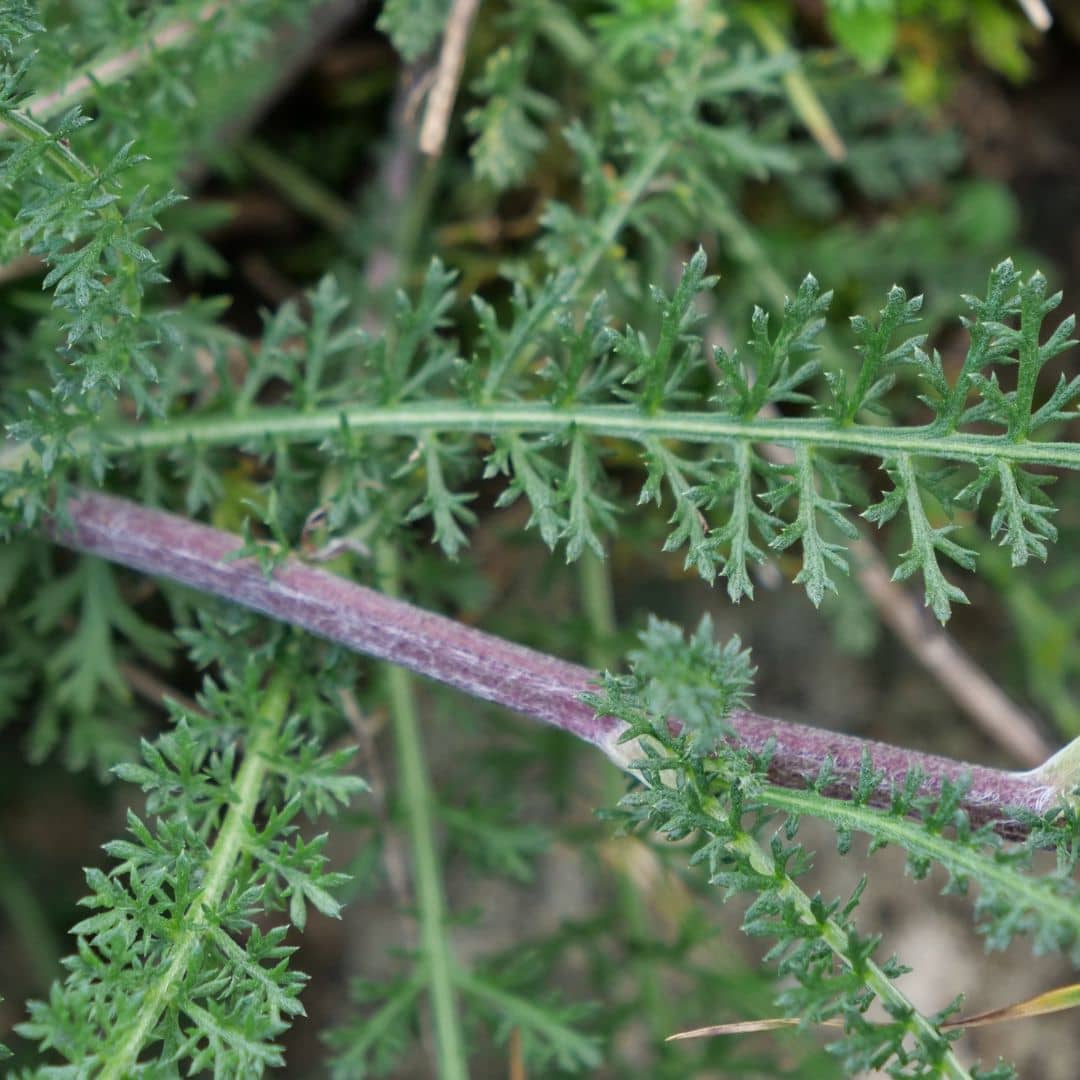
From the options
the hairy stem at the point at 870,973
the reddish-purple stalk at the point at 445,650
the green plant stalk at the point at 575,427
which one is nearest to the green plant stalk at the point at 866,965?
the hairy stem at the point at 870,973

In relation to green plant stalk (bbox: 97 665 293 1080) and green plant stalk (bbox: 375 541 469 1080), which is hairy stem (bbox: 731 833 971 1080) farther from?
green plant stalk (bbox: 375 541 469 1080)

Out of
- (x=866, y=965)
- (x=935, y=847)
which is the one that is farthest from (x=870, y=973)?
(x=935, y=847)

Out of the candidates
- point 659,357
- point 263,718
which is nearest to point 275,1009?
point 263,718

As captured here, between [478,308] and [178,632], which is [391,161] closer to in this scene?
[478,308]

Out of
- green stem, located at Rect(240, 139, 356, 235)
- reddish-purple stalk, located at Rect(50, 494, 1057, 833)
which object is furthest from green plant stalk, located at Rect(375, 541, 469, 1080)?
green stem, located at Rect(240, 139, 356, 235)

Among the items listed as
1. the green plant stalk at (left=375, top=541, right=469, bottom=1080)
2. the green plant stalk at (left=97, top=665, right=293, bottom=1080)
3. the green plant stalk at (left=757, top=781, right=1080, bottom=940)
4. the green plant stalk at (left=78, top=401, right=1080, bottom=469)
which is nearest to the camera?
the green plant stalk at (left=757, top=781, right=1080, bottom=940)

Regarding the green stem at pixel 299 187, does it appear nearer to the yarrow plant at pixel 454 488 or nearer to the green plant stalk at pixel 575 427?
the yarrow plant at pixel 454 488
